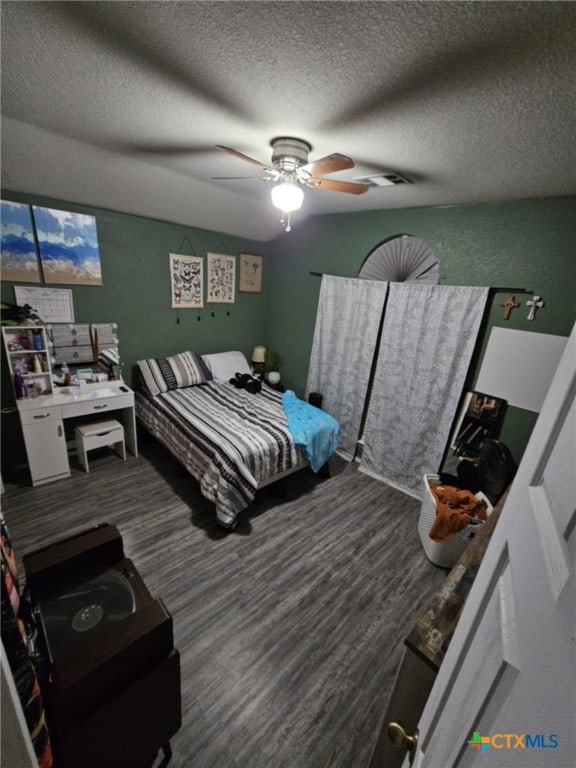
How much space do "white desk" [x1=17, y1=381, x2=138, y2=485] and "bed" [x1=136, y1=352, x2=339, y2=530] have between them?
48 cm

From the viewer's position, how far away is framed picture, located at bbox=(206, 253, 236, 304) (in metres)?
3.94

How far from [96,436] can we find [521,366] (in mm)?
3480

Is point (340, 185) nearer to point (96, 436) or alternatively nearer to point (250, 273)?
point (250, 273)

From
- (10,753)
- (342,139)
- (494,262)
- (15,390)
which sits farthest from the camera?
(15,390)

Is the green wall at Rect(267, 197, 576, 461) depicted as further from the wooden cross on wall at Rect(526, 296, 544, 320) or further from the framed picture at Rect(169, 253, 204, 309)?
the framed picture at Rect(169, 253, 204, 309)

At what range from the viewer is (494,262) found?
2521 mm

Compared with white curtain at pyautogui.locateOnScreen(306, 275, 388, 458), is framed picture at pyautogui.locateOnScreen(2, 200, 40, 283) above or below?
above

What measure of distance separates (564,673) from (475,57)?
1.59 m

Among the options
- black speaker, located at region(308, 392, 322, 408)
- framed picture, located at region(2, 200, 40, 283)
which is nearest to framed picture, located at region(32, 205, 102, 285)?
framed picture, located at region(2, 200, 40, 283)

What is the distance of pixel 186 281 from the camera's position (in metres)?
3.75

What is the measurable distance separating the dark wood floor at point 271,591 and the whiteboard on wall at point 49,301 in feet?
4.62

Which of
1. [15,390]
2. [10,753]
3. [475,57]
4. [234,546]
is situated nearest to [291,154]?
[475,57]

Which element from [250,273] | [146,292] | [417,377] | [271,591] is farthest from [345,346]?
[271,591]

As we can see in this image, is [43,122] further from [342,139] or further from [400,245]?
[400,245]
